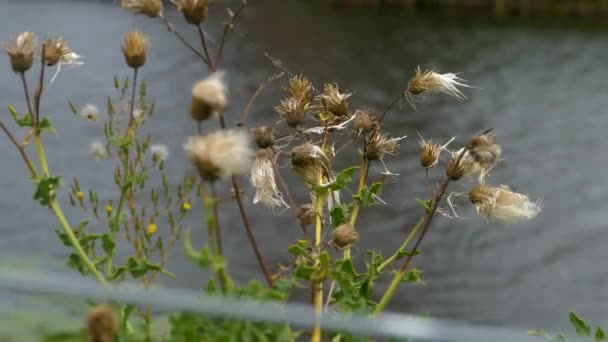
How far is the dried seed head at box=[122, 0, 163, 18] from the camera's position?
1311mm

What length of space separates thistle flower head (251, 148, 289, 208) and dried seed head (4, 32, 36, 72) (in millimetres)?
382

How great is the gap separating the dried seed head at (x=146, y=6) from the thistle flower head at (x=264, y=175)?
0.27m

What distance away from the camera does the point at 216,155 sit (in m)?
0.96

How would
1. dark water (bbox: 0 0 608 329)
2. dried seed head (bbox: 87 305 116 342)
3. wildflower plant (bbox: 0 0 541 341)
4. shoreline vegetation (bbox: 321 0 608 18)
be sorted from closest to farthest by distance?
1. dried seed head (bbox: 87 305 116 342)
2. wildflower plant (bbox: 0 0 541 341)
3. dark water (bbox: 0 0 608 329)
4. shoreline vegetation (bbox: 321 0 608 18)

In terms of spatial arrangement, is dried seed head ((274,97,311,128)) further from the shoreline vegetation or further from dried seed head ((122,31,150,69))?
the shoreline vegetation

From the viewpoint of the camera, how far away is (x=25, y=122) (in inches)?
55.2

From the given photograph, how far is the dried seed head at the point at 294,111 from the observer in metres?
1.45

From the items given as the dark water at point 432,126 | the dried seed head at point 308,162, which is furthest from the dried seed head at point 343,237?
the dark water at point 432,126

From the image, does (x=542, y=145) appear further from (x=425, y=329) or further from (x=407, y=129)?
(x=425, y=329)

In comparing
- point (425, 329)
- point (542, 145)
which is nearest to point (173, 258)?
point (425, 329)

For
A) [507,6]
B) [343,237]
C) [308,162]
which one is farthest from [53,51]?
[507,6]

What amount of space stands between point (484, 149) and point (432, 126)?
9152 mm

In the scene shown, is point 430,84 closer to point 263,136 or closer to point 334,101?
point 334,101

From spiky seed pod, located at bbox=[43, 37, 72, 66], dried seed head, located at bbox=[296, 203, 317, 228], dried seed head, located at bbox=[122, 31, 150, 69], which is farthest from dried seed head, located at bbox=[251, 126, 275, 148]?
spiky seed pod, located at bbox=[43, 37, 72, 66]
